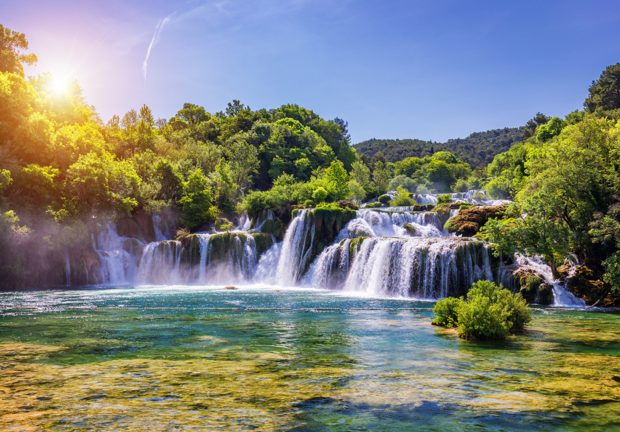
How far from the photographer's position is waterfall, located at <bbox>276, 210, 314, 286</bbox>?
37188 mm

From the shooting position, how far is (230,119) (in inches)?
3007

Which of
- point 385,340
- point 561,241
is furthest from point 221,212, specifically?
point 385,340

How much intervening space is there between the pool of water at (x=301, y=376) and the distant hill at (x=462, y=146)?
13665cm

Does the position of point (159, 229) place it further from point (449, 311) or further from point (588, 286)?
point (588, 286)

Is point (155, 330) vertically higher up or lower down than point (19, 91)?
lower down

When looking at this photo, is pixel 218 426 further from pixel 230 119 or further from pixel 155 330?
pixel 230 119

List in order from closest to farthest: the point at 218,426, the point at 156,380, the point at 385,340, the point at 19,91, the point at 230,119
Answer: the point at 218,426 → the point at 156,380 → the point at 385,340 → the point at 19,91 → the point at 230,119

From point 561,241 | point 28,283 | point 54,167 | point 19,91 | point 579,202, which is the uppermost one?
point 19,91

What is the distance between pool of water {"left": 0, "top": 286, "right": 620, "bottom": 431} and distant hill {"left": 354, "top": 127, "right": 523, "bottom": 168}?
13665cm

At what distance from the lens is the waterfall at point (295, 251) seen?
122 feet

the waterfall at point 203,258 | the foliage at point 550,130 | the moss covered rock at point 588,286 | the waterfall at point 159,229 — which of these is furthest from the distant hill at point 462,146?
the moss covered rock at point 588,286

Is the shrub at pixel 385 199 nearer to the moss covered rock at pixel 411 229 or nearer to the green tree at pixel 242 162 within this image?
the green tree at pixel 242 162

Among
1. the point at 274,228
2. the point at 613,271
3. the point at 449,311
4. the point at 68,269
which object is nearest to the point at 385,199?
the point at 274,228

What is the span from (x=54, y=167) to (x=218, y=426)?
36051mm
